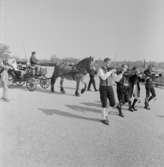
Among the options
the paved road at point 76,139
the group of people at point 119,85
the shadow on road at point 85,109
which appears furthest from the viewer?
the shadow on road at point 85,109

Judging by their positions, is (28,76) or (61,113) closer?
(61,113)

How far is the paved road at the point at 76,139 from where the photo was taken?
3.20m

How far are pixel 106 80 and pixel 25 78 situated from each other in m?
5.73

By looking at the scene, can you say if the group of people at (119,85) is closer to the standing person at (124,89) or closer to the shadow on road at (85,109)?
the standing person at (124,89)

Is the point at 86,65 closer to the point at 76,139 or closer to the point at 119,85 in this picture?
the point at 119,85

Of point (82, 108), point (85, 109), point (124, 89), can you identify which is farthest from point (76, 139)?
point (124, 89)

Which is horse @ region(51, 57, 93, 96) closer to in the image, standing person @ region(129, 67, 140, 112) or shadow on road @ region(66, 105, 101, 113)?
shadow on road @ region(66, 105, 101, 113)

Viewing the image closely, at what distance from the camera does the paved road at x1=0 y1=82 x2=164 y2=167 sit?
3197 mm

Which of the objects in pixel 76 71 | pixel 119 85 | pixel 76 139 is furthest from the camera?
pixel 76 71

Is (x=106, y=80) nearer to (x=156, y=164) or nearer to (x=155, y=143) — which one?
(x=155, y=143)

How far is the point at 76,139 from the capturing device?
3.96 m

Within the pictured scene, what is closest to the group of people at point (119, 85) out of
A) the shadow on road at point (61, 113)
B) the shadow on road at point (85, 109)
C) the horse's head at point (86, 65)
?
the shadow on road at point (85, 109)

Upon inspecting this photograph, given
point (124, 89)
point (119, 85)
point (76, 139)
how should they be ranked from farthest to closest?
1. point (124, 89)
2. point (119, 85)
3. point (76, 139)

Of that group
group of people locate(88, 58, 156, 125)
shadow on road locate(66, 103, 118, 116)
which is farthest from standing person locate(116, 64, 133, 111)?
shadow on road locate(66, 103, 118, 116)
